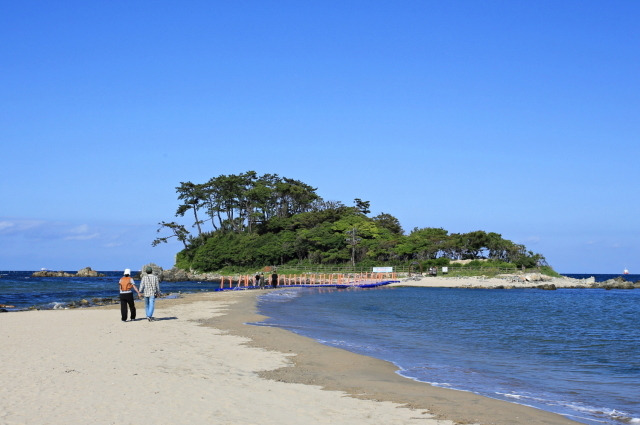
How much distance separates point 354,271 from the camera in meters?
79.3

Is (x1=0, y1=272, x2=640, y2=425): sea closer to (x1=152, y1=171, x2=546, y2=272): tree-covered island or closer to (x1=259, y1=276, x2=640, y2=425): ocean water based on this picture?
(x1=259, y1=276, x2=640, y2=425): ocean water

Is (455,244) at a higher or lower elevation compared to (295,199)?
lower

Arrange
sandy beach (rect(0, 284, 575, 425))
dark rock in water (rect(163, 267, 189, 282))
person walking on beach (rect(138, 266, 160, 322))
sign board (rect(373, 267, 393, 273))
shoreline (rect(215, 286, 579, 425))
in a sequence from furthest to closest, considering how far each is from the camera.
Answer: dark rock in water (rect(163, 267, 189, 282)), sign board (rect(373, 267, 393, 273)), person walking on beach (rect(138, 266, 160, 322)), shoreline (rect(215, 286, 579, 425)), sandy beach (rect(0, 284, 575, 425))

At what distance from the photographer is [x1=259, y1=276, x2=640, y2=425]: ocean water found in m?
10.1

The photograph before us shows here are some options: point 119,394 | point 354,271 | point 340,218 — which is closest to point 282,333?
point 119,394

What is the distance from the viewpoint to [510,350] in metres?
16.4

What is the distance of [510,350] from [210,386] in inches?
413

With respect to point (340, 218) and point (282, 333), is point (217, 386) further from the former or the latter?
point (340, 218)

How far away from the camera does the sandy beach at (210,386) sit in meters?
7.35

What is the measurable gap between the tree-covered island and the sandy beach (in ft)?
217

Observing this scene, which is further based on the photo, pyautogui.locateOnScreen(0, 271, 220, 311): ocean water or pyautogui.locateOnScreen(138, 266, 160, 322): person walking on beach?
pyautogui.locateOnScreen(0, 271, 220, 311): ocean water

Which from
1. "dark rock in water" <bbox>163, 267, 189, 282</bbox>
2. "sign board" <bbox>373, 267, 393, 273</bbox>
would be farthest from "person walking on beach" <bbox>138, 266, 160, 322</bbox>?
"dark rock in water" <bbox>163, 267, 189, 282</bbox>

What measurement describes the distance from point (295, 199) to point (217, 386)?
309 feet

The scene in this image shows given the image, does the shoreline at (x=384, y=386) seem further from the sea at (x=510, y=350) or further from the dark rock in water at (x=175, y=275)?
the dark rock in water at (x=175, y=275)
